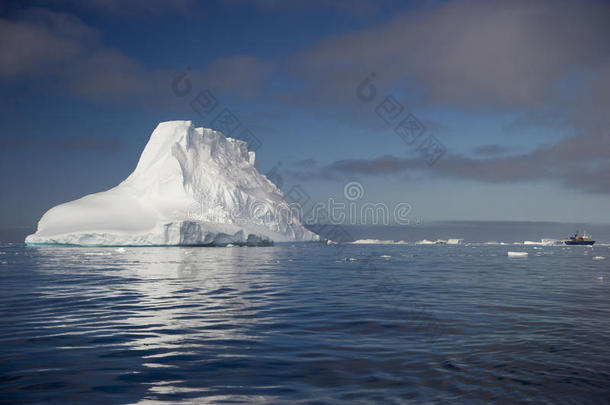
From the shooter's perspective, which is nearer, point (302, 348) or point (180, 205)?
point (302, 348)

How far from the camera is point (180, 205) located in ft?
253

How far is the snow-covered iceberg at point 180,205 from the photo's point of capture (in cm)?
6725

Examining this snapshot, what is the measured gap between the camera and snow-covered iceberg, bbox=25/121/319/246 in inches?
2648

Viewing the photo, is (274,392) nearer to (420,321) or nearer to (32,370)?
(32,370)

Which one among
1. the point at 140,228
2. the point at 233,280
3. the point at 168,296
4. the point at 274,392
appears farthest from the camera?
the point at 140,228

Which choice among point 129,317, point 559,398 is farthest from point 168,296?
point 559,398

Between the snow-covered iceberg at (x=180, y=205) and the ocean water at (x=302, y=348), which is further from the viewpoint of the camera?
the snow-covered iceberg at (x=180, y=205)

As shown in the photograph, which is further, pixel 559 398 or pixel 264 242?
pixel 264 242

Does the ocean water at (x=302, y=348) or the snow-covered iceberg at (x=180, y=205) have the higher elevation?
the snow-covered iceberg at (x=180, y=205)

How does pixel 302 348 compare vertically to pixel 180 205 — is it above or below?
below

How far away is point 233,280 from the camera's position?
821 inches

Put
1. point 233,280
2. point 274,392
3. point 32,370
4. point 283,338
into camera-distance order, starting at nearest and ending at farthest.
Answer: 1. point 274,392
2. point 32,370
3. point 283,338
4. point 233,280

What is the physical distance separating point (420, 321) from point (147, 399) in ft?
23.3

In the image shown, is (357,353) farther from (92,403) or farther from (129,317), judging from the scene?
(129,317)
